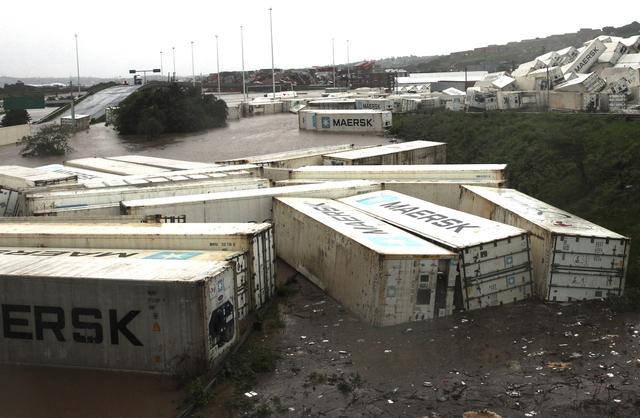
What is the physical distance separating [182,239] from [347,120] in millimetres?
31802

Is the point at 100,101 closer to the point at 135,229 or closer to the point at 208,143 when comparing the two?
the point at 208,143

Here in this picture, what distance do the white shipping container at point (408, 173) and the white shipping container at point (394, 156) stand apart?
11.9ft

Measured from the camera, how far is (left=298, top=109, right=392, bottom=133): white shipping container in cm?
4184

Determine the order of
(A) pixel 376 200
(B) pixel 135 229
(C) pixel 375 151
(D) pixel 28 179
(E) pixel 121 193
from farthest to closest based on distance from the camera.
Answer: (C) pixel 375 151, (D) pixel 28 179, (E) pixel 121 193, (A) pixel 376 200, (B) pixel 135 229

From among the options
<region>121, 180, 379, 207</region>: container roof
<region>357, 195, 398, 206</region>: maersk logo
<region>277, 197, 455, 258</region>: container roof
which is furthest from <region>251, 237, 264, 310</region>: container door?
<region>357, 195, 398, 206</region>: maersk logo

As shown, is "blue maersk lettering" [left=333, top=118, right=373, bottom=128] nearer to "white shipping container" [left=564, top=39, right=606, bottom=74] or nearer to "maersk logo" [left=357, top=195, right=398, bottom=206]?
"white shipping container" [left=564, top=39, right=606, bottom=74]

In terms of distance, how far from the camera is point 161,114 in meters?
50.3

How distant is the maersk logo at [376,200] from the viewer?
52.9 feet

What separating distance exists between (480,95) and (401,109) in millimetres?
7779

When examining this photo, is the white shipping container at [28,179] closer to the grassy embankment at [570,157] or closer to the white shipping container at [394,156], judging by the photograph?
the white shipping container at [394,156]

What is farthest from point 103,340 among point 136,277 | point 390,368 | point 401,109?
point 401,109

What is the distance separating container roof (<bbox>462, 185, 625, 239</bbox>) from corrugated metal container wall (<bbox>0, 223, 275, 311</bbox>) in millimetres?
5339

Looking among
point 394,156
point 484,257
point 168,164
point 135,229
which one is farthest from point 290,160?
point 484,257

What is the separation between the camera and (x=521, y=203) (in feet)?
50.0
